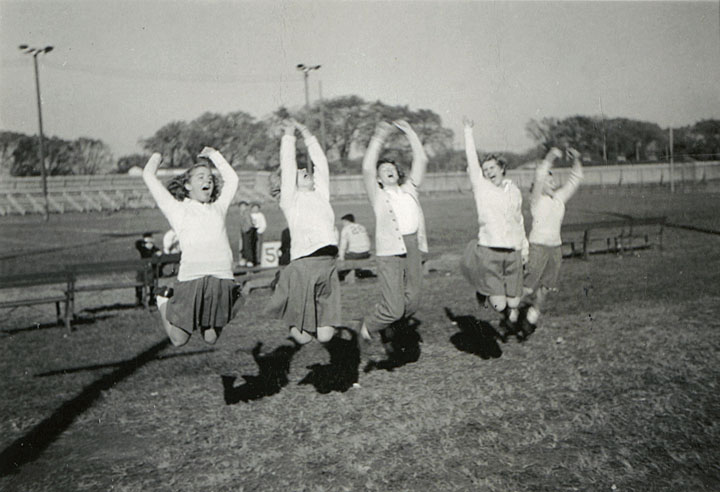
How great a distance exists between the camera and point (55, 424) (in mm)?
6570

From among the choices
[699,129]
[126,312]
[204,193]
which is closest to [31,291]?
[126,312]

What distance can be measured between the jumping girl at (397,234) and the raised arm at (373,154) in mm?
15

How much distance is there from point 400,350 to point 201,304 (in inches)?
152

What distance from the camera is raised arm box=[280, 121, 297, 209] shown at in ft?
18.2

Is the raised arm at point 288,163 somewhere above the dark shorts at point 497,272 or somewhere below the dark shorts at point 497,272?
above

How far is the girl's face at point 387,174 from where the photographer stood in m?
6.48

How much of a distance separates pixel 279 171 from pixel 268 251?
29.1ft

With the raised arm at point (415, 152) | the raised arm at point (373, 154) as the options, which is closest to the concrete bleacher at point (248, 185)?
the raised arm at point (415, 152)

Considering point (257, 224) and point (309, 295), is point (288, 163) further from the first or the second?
point (257, 224)

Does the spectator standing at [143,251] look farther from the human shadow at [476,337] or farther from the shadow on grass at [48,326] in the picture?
the human shadow at [476,337]

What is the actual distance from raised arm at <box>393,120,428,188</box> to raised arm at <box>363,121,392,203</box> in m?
0.16

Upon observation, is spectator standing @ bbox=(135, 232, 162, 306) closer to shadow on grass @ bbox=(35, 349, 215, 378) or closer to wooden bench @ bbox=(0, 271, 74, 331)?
wooden bench @ bbox=(0, 271, 74, 331)

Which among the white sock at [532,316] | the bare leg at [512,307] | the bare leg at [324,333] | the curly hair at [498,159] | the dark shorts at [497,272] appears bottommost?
the white sock at [532,316]

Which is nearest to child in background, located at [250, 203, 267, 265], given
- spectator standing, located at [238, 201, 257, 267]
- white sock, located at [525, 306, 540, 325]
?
spectator standing, located at [238, 201, 257, 267]
